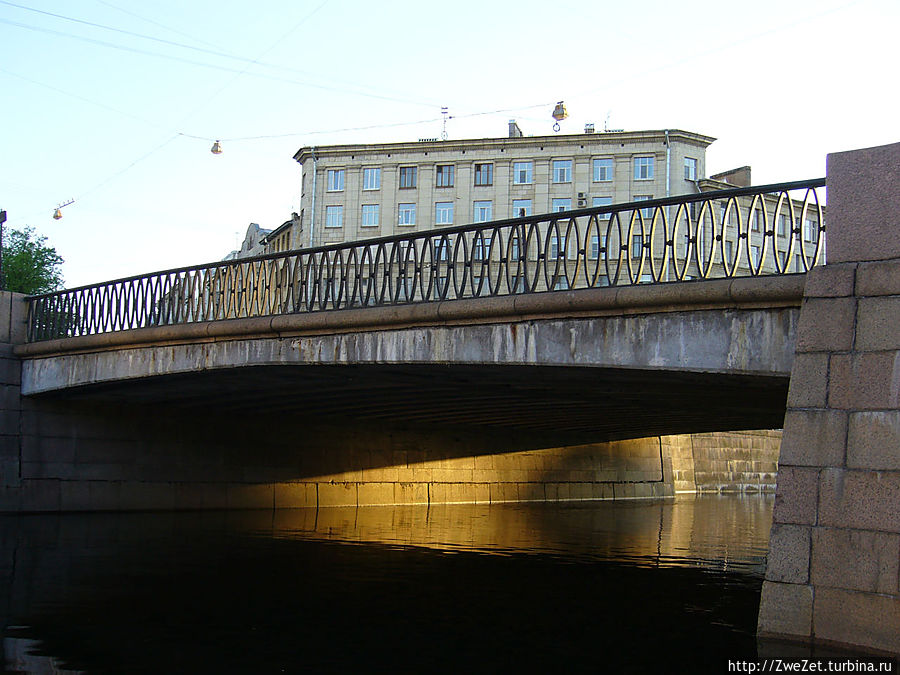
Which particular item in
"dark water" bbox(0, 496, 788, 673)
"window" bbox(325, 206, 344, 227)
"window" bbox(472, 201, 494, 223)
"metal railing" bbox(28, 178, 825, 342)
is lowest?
"dark water" bbox(0, 496, 788, 673)

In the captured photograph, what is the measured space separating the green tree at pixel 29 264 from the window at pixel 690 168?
121ft

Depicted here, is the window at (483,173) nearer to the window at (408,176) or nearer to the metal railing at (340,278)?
the window at (408,176)

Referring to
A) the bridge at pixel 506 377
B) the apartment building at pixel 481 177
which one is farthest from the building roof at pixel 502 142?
the bridge at pixel 506 377

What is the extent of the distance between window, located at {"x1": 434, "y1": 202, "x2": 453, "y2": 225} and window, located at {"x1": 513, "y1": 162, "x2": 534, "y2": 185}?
12.4 ft

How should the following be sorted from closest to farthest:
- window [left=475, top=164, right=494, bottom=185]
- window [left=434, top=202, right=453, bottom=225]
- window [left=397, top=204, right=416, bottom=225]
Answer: window [left=475, top=164, right=494, bottom=185]
window [left=434, top=202, right=453, bottom=225]
window [left=397, top=204, right=416, bottom=225]

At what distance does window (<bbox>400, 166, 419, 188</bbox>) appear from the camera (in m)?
55.9

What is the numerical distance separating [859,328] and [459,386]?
9325mm

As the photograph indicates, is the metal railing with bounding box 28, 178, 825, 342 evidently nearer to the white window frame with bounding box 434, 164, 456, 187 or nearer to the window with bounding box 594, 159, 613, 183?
the window with bounding box 594, 159, 613, 183

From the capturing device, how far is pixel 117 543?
1584 centimetres

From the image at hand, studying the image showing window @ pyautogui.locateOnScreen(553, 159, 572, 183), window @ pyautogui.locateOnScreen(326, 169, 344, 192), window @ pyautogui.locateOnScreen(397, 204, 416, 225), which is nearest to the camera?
window @ pyautogui.locateOnScreen(553, 159, 572, 183)

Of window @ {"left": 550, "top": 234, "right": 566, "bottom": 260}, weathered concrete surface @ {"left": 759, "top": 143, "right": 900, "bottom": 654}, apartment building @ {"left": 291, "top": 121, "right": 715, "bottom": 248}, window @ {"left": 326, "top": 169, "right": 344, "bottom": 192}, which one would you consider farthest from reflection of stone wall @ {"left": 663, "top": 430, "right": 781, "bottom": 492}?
weathered concrete surface @ {"left": 759, "top": 143, "right": 900, "bottom": 654}

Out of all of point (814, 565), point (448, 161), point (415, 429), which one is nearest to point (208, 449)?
point (415, 429)

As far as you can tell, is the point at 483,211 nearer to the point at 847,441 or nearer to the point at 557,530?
the point at 557,530

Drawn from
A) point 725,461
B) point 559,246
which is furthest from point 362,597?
point 725,461
